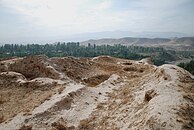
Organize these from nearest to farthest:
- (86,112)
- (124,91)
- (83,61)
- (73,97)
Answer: (86,112), (73,97), (124,91), (83,61)

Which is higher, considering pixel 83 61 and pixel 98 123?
pixel 83 61

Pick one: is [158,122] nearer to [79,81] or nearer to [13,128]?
[13,128]

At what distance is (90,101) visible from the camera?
2300 cm

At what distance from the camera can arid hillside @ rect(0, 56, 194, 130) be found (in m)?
16.2

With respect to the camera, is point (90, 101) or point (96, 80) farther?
point (96, 80)

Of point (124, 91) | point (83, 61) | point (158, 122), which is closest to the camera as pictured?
point (158, 122)

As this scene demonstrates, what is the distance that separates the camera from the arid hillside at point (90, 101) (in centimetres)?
1619

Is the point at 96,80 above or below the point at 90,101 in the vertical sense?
above

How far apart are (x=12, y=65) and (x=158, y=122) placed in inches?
873

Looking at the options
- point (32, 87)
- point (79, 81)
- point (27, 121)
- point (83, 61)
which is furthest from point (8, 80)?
point (83, 61)

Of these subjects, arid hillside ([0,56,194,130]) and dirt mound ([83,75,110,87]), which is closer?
arid hillside ([0,56,194,130])

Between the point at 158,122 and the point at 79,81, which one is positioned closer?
the point at 158,122

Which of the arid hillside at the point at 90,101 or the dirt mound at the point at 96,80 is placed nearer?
the arid hillside at the point at 90,101

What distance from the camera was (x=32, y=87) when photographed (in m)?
25.6
